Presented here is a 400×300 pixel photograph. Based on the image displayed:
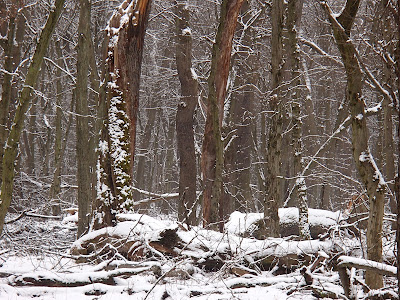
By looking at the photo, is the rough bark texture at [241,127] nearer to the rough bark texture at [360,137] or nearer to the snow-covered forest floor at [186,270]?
the snow-covered forest floor at [186,270]

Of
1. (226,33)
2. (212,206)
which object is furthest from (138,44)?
(212,206)

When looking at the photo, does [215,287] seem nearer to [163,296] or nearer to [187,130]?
[163,296]

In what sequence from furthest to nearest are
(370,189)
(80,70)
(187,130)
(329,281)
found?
1. (187,130)
2. (80,70)
3. (370,189)
4. (329,281)

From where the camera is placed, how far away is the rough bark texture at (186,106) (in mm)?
11891

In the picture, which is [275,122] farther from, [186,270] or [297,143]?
[186,270]

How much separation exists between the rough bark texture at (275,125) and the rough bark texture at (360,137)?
2.26 metres

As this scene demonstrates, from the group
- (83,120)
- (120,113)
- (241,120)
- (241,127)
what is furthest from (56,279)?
(241,120)

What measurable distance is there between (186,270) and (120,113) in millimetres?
3380

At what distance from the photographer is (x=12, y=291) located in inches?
169

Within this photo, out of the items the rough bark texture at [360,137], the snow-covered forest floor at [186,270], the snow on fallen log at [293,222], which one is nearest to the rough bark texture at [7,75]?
the snow-covered forest floor at [186,270]

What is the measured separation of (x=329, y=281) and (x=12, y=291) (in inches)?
131

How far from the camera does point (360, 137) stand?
5422mm

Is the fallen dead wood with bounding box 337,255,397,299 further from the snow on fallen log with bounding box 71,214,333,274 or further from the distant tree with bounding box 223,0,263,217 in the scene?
the distant tree with bounding box 223,0,263,217

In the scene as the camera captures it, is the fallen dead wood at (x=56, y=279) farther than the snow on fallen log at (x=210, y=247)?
No
